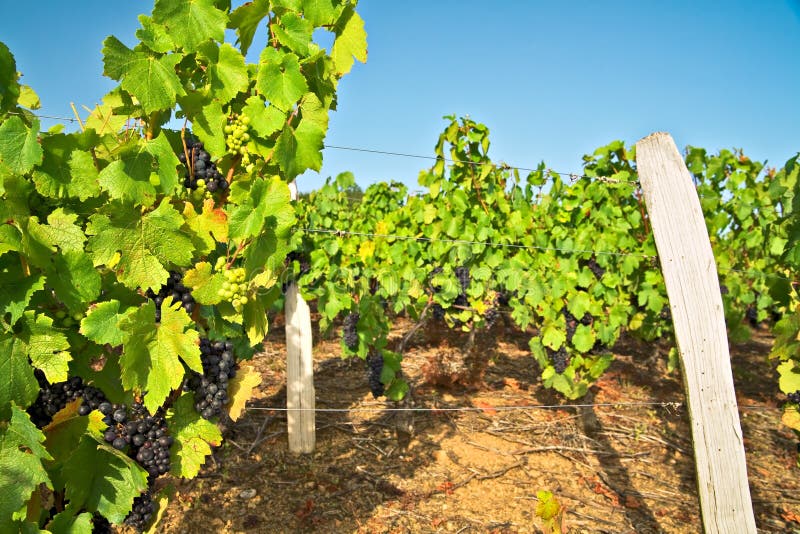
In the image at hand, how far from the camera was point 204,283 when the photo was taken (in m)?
1.84

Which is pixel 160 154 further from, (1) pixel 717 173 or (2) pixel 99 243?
(1) pixel 717 173

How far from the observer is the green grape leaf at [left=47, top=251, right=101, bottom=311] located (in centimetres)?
166

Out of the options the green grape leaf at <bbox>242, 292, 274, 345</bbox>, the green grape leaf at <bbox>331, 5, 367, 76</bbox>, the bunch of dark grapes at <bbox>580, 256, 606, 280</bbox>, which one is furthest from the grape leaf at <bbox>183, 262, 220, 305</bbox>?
the bunch of dark grapes at <bbox>580, 256, 606, 280</bbox>

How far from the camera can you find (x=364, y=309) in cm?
427

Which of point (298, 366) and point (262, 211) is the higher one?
point (262, 211)

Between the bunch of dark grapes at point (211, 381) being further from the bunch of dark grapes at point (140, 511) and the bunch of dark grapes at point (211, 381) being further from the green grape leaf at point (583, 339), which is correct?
the green grape leaf at point (583, 339)

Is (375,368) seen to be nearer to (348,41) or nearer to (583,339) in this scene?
(583,339)

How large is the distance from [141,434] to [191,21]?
1.24 metres

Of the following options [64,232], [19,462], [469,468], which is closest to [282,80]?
[64,232]

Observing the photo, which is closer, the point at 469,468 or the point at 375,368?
the point at 469,468

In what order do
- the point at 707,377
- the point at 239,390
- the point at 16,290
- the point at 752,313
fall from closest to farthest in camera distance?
the point at 16,290, the point at 239,390, the point at 707,377, the point at 752,313

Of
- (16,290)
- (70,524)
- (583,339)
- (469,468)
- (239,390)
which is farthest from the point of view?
(583,339)

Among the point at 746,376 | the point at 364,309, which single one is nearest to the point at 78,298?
the point at 364,309

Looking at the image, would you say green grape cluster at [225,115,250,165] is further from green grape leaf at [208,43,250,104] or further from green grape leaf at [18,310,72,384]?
green grape leaf at [18,310,72,384]
